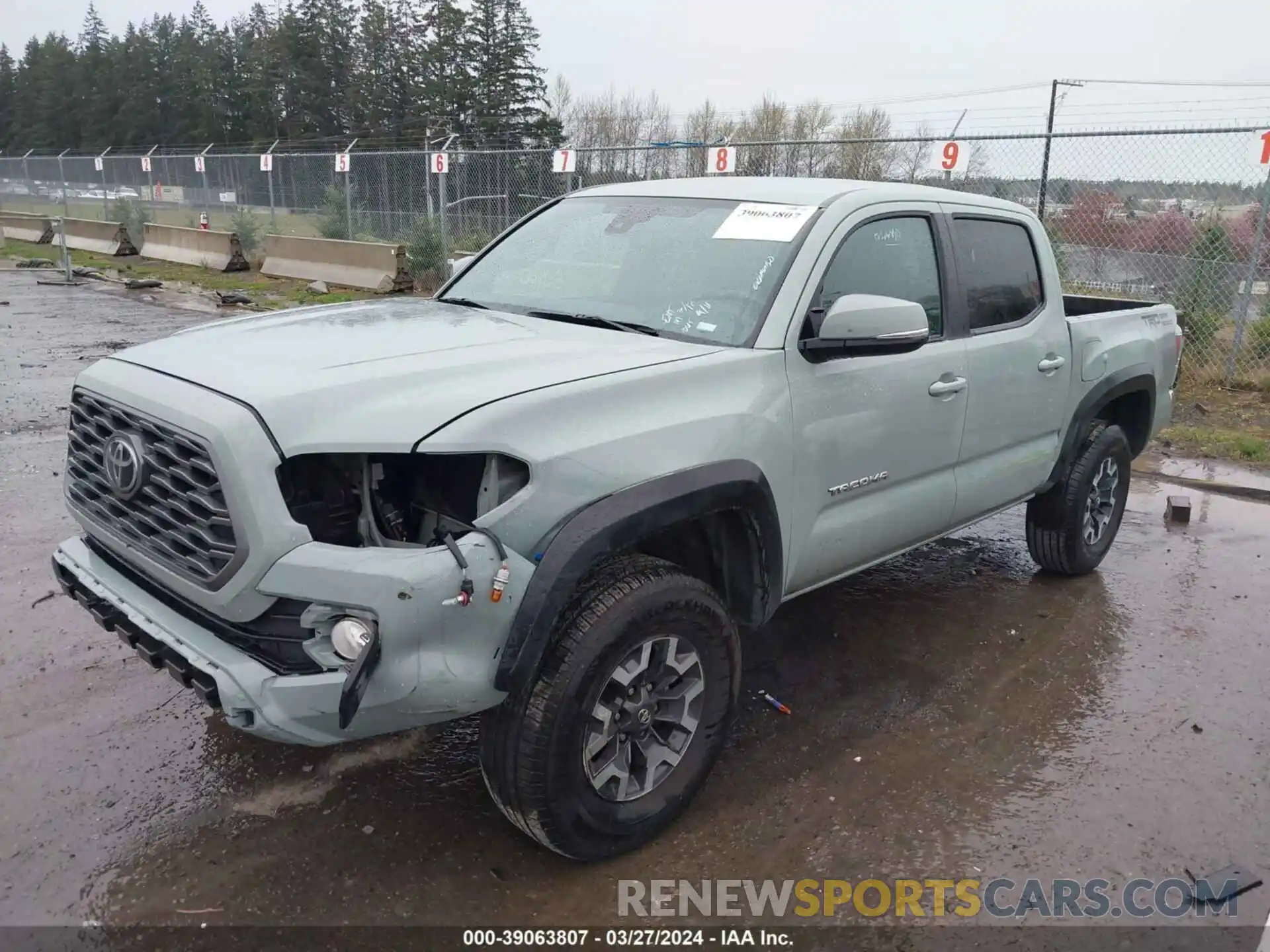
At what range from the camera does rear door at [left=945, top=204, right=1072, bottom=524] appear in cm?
409

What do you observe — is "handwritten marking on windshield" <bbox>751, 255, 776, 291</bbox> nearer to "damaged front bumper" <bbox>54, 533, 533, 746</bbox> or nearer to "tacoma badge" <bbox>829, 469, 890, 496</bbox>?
"tacoma badge" <bbox>829, 469, 890, 496</bbox>

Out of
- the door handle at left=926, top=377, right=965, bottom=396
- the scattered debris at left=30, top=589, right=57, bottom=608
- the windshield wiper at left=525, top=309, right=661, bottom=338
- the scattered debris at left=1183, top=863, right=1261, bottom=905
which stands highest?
the windshield wiper at left=525, top=309, right=661, bottom=338

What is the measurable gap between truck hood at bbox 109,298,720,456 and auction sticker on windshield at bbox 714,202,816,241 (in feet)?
1.92

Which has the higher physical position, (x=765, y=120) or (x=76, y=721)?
(x=765, y=120)

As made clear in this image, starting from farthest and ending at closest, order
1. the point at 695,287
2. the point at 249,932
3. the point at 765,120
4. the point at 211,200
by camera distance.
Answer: the point at 765,120 → the point at 211,200 → the point at 695,287 → the point at 249,932

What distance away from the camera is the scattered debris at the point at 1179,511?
6172 mm

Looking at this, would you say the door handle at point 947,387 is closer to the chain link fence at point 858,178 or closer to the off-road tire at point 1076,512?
the off-road tire at point 1076,512

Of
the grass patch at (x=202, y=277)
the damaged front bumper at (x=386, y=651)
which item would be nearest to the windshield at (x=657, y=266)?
the damaged front bumper at (x=386, y=651)

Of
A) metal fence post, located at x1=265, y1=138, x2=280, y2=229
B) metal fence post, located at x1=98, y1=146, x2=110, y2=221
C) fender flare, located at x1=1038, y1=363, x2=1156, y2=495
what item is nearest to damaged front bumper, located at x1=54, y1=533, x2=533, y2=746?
fender flare, located at x1=1038, y1=363, x2=1156, y2=495

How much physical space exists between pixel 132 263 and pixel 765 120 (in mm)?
17394

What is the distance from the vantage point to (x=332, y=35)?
6191cm

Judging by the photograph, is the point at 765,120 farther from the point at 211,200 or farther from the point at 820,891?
the point at 820,891

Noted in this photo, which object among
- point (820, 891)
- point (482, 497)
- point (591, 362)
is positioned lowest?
point (820, 891)

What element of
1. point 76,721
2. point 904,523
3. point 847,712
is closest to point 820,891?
point 847,712
